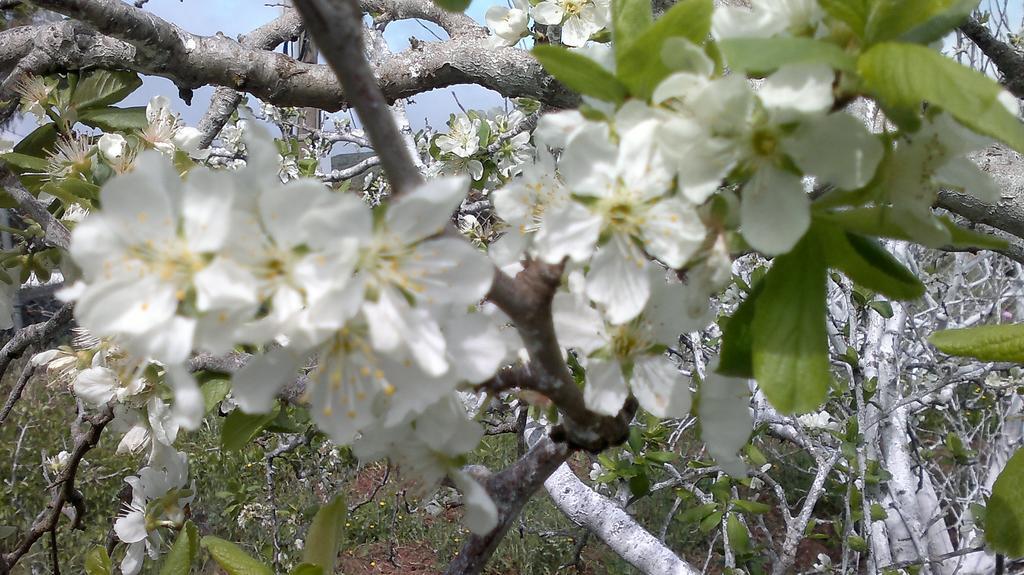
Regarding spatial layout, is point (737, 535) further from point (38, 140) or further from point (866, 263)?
point (38, 140)

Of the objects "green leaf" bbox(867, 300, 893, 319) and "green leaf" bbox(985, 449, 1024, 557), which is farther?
"green leaf" bbox(867, 300, 893, 319)

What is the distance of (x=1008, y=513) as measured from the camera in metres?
0.96

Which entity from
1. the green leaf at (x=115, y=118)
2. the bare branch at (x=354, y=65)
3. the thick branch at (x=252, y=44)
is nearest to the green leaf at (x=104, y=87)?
the green leaf at (x=115, y=118)

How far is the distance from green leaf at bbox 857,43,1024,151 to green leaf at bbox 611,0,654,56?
0.87 feet

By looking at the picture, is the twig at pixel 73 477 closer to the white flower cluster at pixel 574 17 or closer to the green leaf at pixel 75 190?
the green leaf at pixel 75 190

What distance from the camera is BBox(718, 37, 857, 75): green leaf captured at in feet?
1.80

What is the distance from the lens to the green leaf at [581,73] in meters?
0.68

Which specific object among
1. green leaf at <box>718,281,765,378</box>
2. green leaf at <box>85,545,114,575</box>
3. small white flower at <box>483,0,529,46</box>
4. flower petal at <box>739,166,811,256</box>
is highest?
flower petal at <box>739,166,811,256</box>

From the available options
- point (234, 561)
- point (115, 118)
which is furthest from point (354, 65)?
point (115, 118)

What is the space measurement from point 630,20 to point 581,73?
12 cm

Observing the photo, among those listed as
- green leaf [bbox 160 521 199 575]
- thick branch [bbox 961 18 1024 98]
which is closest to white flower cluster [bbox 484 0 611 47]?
thick branch [bbox 961 18 1024 98]

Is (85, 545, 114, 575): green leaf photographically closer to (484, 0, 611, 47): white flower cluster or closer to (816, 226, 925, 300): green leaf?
(816, 226, 925, 300): green leaf

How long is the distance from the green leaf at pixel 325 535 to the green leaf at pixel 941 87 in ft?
2.83

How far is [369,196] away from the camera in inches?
159
